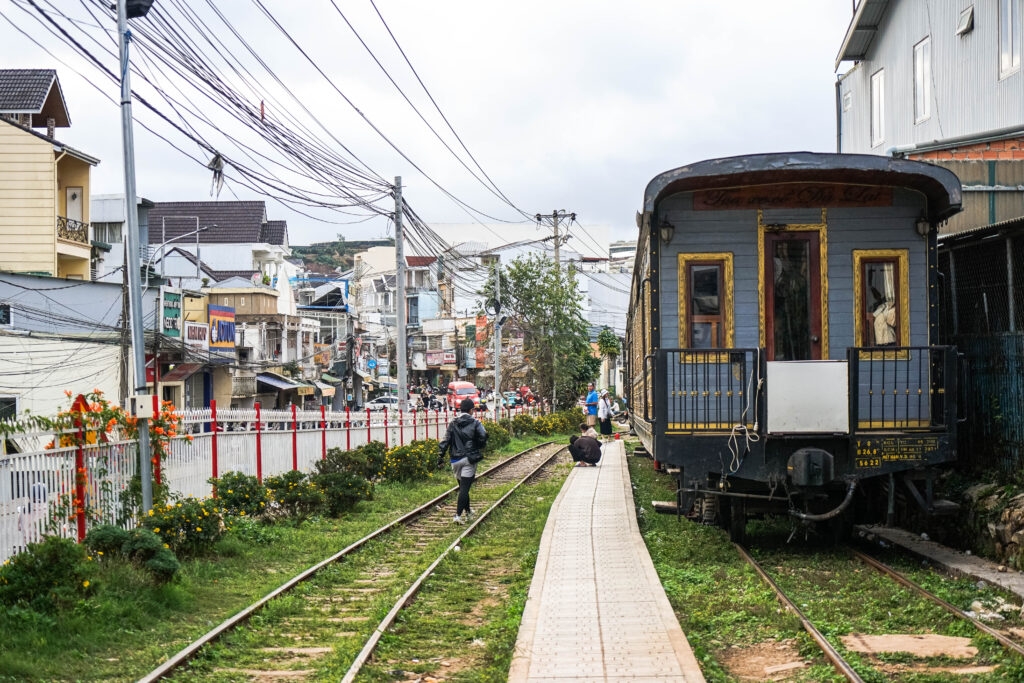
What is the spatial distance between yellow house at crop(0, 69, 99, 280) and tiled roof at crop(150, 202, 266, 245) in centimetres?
2623

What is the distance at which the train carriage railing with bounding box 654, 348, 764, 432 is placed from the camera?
1093cm

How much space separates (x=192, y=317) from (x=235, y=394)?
21.6ft

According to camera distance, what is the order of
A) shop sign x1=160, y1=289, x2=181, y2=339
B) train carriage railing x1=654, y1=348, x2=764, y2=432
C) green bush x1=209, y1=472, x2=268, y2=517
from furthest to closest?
shop sign x1=160, y1=289, x2=181, y2=339 → green bush x1=209, y1=472, x2=268, y2=517 → train carriage railing x1=654, y1=348, x2=764, y2=432

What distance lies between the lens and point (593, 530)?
13.9 meters

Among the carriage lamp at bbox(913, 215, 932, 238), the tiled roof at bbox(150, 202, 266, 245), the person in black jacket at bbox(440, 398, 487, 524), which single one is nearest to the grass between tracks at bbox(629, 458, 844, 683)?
the person in black jacket at bbox(440, 398, 487, 524)

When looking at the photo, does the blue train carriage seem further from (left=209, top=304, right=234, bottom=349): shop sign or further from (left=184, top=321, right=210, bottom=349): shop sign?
(left=209, top=304, right=234, bottom=349): shop sign

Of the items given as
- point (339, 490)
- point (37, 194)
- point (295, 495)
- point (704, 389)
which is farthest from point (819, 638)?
point (37, 194)

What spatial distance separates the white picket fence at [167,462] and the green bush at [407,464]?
1014 millimetres

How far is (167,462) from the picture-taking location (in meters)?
12.2

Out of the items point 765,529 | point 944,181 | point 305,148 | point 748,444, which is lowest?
point 765,529

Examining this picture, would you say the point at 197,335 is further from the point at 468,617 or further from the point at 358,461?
the point at 468,617

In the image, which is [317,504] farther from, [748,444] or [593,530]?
[748,444]

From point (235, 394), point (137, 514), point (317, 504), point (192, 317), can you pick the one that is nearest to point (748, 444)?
point (137, 514)

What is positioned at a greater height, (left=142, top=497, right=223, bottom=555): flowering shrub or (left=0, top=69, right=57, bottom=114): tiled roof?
(left=0, top=69, right=57, bottom=114): tiled roof
